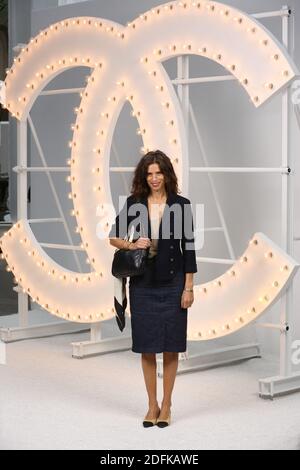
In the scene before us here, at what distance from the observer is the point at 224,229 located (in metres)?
6.36

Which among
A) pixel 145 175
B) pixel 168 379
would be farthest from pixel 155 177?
pixel 168 379

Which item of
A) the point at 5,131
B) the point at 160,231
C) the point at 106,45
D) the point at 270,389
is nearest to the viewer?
the point at 160,231

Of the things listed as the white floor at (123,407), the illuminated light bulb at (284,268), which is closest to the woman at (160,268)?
the white floor at (123,407)

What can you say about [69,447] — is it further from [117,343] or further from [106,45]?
[106,45]

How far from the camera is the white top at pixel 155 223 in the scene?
4848 mm

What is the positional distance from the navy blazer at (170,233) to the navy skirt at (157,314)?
5 cm

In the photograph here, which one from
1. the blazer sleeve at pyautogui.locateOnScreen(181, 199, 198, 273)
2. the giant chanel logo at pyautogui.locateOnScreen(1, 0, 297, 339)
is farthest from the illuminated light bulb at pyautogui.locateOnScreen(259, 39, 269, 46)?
the blazer sleeve at pyautogui.locateOnScreen(181, 199, 198, 273)

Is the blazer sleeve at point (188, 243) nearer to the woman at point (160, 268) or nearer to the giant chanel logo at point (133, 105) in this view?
the woman at point (160, 268)

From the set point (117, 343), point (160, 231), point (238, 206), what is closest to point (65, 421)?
point (160, 231)

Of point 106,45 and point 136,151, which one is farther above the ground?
point 106,45

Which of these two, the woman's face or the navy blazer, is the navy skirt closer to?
the navy blazer

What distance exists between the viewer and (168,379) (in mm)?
4898

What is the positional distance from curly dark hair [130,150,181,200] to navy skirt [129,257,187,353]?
33 centimetres

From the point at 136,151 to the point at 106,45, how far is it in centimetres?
121
